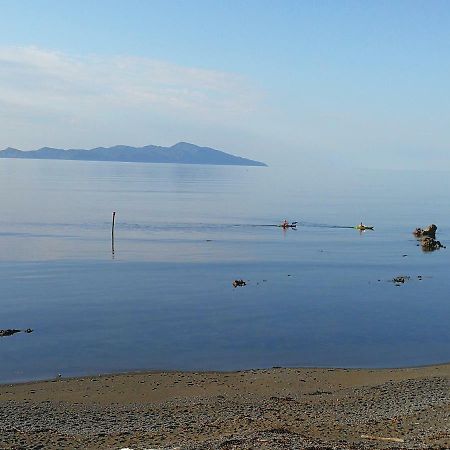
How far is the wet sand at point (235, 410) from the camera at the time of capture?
58.7 ft

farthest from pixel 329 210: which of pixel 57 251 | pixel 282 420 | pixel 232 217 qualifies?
pixel 282 420

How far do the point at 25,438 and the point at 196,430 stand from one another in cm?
539

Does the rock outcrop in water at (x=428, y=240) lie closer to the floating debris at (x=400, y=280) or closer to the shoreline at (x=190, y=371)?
the floating debris at (x=400, y=280)

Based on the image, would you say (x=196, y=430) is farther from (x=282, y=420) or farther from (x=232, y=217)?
(x=232, y=217)

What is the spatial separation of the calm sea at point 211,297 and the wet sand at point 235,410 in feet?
8.68

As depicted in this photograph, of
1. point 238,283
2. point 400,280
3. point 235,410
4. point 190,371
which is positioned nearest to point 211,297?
point 238,283

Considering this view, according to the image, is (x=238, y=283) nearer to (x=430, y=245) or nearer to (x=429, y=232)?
(x=430, y=245)

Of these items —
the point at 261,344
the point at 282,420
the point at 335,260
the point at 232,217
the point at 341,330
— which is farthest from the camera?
the point at 232,217

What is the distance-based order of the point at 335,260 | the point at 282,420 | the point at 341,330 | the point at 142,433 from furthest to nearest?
the point at 335,260
the point at 341,330
the point at 282,420
the point at 142,433

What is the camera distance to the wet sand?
1791 cm

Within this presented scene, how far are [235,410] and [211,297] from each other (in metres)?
24.3

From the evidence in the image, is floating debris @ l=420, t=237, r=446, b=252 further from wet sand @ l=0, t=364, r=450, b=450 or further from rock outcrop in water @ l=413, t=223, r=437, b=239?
wet sand @ l=0, t=364, r=450, b=450

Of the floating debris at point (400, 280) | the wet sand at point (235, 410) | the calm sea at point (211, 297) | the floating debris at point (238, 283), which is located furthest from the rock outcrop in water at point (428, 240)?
the wet sand at point (235, 410)

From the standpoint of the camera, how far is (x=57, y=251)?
68.6 meters
